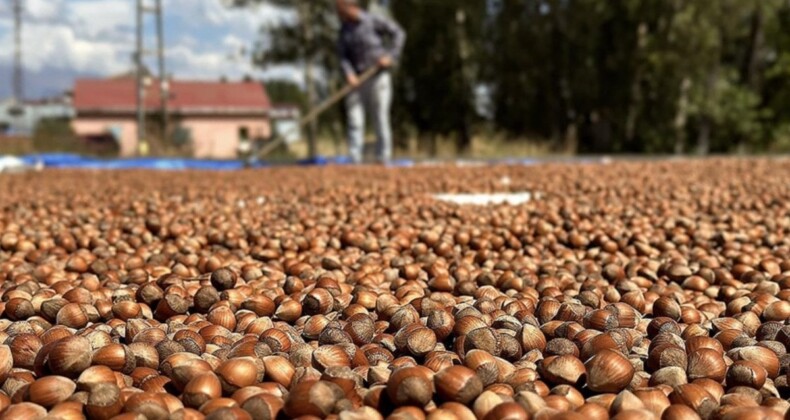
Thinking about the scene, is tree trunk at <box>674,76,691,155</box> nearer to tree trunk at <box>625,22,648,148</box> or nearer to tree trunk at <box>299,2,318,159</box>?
tree trunk at <box>625,22,648,148</box>

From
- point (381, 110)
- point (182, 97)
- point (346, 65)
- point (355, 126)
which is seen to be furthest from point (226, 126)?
point (381, 110)

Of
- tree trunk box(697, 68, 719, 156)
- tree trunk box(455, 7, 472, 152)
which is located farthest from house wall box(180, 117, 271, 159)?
tree trunk box(697, 68, 719, 156)

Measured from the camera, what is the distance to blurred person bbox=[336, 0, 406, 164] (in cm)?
817

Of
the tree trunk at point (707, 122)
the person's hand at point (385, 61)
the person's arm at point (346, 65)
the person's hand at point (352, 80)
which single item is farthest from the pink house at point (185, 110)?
the person's hand at point (385, 61)

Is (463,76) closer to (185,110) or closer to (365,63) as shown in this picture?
(365,63)

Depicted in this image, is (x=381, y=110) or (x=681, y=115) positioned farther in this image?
(x=681, y=115)

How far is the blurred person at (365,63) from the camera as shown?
8172 millimetres

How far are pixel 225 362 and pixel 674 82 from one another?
→ 18889 mm

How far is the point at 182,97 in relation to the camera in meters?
34.9

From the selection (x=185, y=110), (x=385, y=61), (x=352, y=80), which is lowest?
(x=352, y=80)

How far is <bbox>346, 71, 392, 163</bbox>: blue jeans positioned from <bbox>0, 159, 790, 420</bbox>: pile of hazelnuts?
4.55 m

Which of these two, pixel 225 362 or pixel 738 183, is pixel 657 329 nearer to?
pixel 225 362

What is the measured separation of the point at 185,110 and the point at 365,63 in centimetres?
2690

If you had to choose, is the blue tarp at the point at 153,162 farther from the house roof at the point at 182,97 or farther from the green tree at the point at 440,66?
the house roof at the point at 182,97
